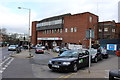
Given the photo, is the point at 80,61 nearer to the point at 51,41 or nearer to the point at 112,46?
the point at 112,46

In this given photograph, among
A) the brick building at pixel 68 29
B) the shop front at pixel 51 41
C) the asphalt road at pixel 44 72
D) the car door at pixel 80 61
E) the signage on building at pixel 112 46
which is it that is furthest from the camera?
the shop front at pixel 51 41

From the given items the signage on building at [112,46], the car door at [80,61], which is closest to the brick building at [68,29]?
the signage on building at [112,46]

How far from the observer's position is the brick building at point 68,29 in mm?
41781

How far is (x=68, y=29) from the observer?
46.9 metres

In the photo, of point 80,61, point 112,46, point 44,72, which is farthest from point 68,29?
point 44,72

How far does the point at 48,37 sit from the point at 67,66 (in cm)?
4784

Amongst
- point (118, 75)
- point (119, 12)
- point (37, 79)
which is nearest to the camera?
point (118, 75)

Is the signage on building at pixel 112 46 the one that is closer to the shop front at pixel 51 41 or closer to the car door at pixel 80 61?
the car door at pixel 80 61

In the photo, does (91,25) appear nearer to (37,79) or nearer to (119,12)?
(119,12)

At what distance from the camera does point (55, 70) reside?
951 centimetres

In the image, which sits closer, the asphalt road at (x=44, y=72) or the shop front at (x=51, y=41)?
the asphalt road at (x=44, y=72)

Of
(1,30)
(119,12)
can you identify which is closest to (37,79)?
(119,12)


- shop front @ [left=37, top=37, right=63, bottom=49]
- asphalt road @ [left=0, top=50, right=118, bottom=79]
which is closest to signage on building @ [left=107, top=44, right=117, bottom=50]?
asphalt road @ [left=0, top=50, right=118, bottom=79]

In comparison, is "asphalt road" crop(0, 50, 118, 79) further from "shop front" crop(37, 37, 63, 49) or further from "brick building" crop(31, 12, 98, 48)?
"shop front" crop(37, 37, 63, 49)
